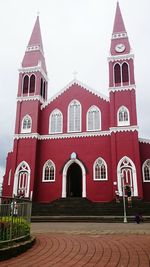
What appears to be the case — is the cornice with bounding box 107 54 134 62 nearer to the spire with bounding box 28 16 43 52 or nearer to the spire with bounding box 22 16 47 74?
the spire with bounding box 22 16 47 74

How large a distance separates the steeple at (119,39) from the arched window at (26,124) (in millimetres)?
12601

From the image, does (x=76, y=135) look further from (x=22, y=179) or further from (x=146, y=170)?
(x=146, y=170)

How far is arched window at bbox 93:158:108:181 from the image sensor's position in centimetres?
2708

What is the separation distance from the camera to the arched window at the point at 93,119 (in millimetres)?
28906

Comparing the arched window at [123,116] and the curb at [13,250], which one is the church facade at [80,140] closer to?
the arched window at [123,116]

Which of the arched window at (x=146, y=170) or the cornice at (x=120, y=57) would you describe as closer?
the arched window at (x=146, y=170)

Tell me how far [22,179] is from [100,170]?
873cm

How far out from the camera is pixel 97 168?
2750 cm

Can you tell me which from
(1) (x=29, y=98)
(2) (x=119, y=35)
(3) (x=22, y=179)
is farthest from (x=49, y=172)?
(2) (x=119, y=35)

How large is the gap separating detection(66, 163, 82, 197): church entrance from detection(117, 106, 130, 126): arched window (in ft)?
23.2

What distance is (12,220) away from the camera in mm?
6902

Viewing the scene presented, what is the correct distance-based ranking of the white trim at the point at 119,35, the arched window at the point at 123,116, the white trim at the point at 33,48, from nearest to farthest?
the arched window at the point at 123,116, the white trim at the point at 119,35, the white trim at the point at 33,48

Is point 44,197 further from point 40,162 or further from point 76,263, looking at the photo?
point 76,263

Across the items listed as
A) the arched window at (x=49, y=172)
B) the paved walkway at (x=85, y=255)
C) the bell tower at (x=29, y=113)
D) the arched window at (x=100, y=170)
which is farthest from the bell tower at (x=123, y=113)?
the paved walkway at (x=85, y=255)
